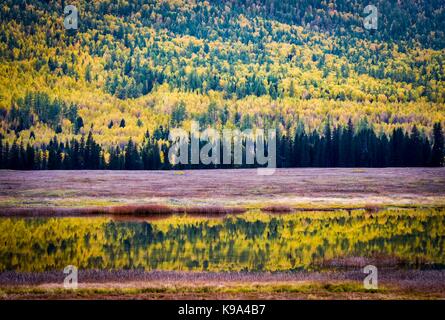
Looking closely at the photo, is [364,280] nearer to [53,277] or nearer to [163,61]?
[53,277]

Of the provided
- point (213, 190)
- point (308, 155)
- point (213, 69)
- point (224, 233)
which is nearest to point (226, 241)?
point (224, 233)

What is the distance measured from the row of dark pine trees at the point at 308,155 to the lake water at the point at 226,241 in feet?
120

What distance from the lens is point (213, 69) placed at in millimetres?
149750

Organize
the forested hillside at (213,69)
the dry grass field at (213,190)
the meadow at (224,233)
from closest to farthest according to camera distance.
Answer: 1. the meadow at (224,233)
2. the dry grass field at (213,190)
3. the forested hillside at (213,69)

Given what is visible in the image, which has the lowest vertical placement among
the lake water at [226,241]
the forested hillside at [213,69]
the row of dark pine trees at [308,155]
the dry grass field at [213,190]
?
the lake water at [226,241]

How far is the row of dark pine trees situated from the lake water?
120 feet

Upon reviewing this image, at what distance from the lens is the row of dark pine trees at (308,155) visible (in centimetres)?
9738

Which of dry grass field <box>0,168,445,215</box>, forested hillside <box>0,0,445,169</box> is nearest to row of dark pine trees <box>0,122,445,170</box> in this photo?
dry grass field <box>0,168,445,215</box>

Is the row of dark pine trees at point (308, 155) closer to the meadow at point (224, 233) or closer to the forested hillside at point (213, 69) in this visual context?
the meadow at point (224, 233)

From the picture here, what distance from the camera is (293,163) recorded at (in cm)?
9931

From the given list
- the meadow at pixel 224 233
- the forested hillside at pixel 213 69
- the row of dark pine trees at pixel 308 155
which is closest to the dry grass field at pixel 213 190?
the meadow at pixel 224 233

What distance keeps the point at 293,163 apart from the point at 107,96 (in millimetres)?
52323

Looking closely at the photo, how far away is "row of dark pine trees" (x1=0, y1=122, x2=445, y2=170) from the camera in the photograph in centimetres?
9738

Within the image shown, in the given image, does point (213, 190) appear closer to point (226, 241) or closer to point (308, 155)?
point (308, 155)
